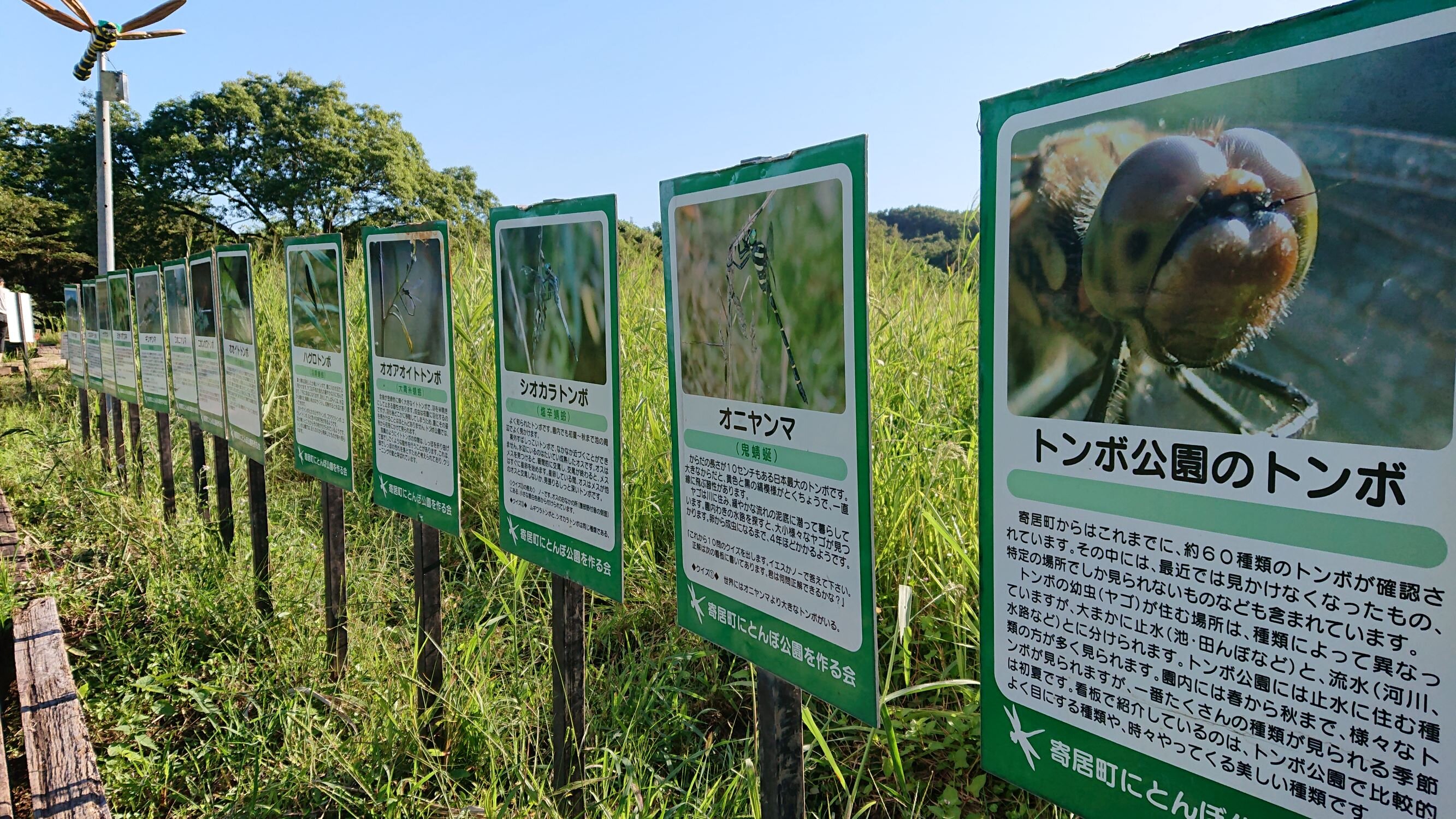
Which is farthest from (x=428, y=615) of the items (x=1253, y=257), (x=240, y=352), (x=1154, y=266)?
(x=1253, y=257)

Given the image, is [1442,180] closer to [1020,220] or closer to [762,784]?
[1020,220]

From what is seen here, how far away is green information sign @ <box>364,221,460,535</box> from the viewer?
8.50 ft

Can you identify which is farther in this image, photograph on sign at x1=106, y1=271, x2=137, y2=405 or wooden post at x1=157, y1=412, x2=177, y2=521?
photograph on sign at x1=106, y1=271, x2=137, y2=405

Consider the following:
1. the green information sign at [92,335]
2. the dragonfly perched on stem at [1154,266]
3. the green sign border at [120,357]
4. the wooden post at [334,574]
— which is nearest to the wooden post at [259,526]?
the wooden post at [334,574]

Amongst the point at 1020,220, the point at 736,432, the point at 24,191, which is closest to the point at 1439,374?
the point at 1020,220

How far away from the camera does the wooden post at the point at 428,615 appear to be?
8.57 ft

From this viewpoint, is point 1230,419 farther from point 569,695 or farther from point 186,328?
point 186,328

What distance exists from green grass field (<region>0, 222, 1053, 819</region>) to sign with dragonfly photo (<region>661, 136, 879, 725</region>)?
0.37 meters

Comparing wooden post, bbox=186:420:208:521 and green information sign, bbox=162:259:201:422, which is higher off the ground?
green information sign, bbox=162:259:201:422

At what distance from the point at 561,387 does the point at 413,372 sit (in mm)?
817

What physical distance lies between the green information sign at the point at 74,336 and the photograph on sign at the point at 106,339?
3.86 ft

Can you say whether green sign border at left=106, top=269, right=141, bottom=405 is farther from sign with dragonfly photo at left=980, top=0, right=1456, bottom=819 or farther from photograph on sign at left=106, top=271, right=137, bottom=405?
sign with dragonfly photo at left=980, top=0, right=1456, bottom=819

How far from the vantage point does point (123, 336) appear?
20.2 feet

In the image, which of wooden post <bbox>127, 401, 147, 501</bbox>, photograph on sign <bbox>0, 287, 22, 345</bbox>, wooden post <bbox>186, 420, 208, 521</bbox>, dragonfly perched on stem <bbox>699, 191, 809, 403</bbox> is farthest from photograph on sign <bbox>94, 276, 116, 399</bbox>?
dragonfly perched on stem <bbox>699, 191, 809, 403</bbox>
